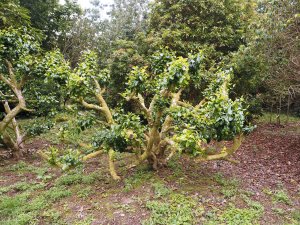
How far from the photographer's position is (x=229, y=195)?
4473 mm

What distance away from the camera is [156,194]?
14.6ft

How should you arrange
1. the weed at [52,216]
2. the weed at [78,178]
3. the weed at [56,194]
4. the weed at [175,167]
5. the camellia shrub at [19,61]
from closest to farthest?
1. the weed at [52,216]
2. the weed at [56,194]
3. the weed at [78,178]
4. the weed at [175,167]
5. the camellia shrub at [19,61]

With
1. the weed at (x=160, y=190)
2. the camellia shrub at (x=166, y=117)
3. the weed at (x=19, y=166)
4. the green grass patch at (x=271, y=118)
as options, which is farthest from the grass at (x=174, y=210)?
the green grass patch at (x=271, y=118)

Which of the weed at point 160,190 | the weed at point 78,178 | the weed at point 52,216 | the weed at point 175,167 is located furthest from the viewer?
the weed at point 175,167

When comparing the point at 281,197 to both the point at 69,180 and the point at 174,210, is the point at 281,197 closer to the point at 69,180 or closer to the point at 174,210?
the point at 174,210

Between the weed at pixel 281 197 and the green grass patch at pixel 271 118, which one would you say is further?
the green grass patch at pixel 271 118

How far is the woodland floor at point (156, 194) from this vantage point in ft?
13.1

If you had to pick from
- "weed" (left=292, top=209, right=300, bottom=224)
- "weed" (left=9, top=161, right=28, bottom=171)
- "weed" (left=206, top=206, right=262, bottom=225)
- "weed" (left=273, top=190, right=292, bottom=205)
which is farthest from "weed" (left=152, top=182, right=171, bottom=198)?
"weed" (left=9, top=161, right=28, bottom=171)

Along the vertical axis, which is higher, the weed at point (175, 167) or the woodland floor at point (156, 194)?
the weed at point (175, 167)

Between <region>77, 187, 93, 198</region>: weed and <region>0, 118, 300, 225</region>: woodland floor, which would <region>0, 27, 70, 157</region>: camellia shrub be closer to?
<region>0, 118, 300, 225</region>: woodland floor

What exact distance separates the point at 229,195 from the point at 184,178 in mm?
939

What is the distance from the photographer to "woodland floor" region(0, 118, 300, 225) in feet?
13.1

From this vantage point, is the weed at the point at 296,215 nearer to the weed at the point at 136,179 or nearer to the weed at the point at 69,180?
the weed at the point at 136,179

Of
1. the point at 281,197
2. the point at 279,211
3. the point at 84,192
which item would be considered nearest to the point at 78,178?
the point at 84,192
